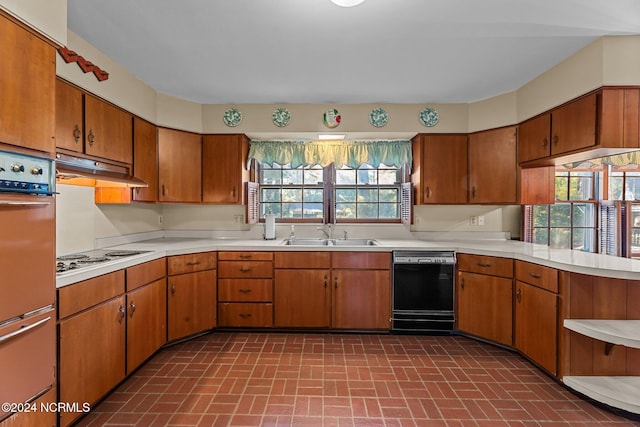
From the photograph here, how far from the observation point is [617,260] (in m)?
2.28

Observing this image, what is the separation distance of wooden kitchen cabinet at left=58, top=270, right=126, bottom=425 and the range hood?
684 mm

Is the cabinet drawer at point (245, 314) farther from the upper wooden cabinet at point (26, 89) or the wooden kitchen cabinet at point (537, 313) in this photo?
the wooden kitchen cabinet at point (537, 313)

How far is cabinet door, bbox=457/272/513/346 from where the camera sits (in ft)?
9.14

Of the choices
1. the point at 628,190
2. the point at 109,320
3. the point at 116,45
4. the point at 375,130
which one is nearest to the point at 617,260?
the point at 628,190

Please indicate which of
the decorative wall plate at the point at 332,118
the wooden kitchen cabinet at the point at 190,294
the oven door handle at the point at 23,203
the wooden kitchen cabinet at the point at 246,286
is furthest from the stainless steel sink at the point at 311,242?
the oven door handle at the point at 23,203

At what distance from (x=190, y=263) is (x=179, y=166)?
42.6 inches

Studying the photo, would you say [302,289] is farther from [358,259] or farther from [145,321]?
[145,321]

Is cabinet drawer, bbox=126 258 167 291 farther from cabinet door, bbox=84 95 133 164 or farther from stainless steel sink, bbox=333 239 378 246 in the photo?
stainless steel sink, bbox=333 239 378 246

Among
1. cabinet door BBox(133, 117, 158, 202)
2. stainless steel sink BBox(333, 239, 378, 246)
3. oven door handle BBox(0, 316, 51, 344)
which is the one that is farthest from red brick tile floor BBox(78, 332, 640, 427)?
cabinet door BBox(133, 117, 158, 202)

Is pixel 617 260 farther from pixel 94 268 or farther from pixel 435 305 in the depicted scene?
pixel 94 268

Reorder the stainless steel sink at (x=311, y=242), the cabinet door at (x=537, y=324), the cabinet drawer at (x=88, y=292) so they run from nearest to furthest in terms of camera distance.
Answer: the cabinet drawer at (x=88, y=292), the cabinet door at (x=537, y=324), the stainless steel sink at (x=311, y=242)

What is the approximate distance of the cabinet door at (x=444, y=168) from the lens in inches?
136

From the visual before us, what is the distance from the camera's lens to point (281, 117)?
3.48 meters

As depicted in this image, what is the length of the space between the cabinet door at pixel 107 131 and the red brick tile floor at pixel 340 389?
5.68ft
